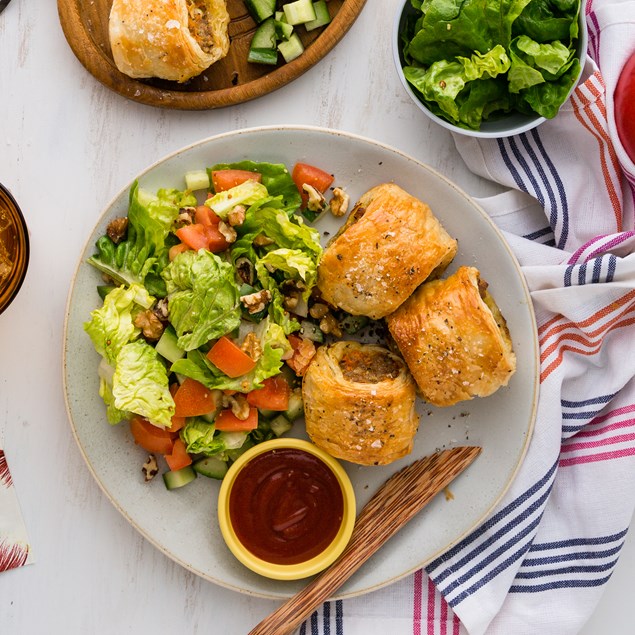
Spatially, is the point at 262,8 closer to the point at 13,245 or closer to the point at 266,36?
the point at 266,36

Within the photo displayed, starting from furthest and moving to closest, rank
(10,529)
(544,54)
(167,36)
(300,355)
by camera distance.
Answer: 1. (10,529)
2. (300,355)
3. (167,36)
4. (544,54)

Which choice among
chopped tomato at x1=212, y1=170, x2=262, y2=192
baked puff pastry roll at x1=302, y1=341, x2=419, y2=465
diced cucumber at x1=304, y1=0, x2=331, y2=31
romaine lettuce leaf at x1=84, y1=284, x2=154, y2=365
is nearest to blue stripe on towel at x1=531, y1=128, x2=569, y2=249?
baked puff pastry roll at x1=302, y1=341, x2=419, y2=465

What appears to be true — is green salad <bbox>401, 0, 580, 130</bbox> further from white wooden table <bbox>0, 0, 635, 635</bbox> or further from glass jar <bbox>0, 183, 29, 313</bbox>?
glass jar <bbox>0, 183, 29, 313</bbox>

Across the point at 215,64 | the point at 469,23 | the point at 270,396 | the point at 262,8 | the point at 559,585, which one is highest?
the point at 262,8

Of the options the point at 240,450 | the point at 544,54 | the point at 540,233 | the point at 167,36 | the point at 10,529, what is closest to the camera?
the point at 544,54

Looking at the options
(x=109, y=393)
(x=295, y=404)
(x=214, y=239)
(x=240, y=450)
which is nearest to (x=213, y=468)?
(x=240, y=450)

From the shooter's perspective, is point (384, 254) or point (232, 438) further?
point (232, 438)

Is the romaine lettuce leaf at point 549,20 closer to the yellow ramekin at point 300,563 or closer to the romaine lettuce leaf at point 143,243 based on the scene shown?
the romaine lettuce leaf at point 143,243
